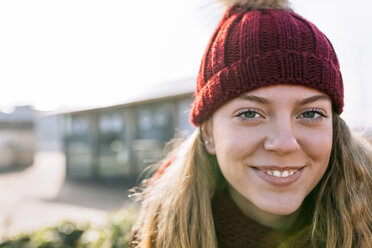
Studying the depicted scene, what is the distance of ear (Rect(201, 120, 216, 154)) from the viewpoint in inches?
78.6

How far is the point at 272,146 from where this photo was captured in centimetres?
155

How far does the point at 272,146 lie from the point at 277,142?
3cm

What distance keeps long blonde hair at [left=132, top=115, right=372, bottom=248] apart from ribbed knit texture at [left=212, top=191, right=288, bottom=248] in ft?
0.21

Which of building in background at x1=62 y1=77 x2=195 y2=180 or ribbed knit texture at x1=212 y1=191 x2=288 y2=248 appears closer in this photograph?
ribbed knit texture at x1=212 y1=191 x2=288 y2=248

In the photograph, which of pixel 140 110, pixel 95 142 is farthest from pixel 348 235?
pixel 95 142

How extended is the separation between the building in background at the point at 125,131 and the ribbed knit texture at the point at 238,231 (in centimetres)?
683

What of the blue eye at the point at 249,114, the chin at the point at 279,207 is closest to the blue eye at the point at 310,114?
the blue eye at the point at 249,114

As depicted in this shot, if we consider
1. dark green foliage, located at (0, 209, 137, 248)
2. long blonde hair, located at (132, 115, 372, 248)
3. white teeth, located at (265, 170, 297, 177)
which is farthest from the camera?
dark green foliage, located at (0, 209, 137, 248)

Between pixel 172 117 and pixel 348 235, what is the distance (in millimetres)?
8421

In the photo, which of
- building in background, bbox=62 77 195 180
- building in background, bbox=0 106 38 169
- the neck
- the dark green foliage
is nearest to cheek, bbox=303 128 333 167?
the neck

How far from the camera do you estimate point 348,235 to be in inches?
67.0

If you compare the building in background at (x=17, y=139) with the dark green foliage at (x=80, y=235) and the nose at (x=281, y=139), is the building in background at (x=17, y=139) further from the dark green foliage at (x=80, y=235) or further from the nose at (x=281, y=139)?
the nose at (x=281, y=139)

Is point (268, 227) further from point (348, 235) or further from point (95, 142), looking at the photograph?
point (95, 142)

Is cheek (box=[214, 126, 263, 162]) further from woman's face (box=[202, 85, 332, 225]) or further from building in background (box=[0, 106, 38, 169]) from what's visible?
building in background (box=[0, 106, 38, 169])
